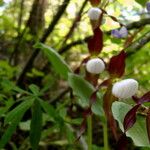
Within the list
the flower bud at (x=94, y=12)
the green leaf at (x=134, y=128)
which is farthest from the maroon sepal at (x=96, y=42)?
the green leaf at (x=134, y=128)

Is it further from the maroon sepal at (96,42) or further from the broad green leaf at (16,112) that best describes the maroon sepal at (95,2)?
the broad green leaf at (16,112)

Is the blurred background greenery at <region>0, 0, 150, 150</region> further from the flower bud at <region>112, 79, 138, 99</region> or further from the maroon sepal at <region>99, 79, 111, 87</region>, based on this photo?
the flower bud at <region>112, 79, 138, 99</region>

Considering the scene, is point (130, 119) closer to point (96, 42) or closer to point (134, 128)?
point (134, 128)

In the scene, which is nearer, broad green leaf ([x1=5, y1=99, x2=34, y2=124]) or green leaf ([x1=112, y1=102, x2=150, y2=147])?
green leaf ([x1=112, y1=102, x2=150, y2=147])

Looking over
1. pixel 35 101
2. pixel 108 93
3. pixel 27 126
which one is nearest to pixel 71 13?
pixel 27 126

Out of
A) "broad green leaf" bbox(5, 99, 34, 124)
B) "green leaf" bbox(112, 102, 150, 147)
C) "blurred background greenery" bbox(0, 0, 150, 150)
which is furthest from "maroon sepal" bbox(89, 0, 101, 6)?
"blurred background greenery" bbox(0, 0, 150, 150)

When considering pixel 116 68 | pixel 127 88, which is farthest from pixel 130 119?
pixel 116 68

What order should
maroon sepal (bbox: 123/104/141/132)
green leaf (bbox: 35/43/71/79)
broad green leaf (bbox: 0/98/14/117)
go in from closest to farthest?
maroon sepal (bbox: 123/104/141/132) → green leaf (bbox: 35/43/71/79) → broad green leaf (bbox: 0/98/14/117)

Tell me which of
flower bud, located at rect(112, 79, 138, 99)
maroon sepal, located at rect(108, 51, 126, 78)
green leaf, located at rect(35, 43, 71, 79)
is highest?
green leaf, located at rect(35, 43, 71, 79)
